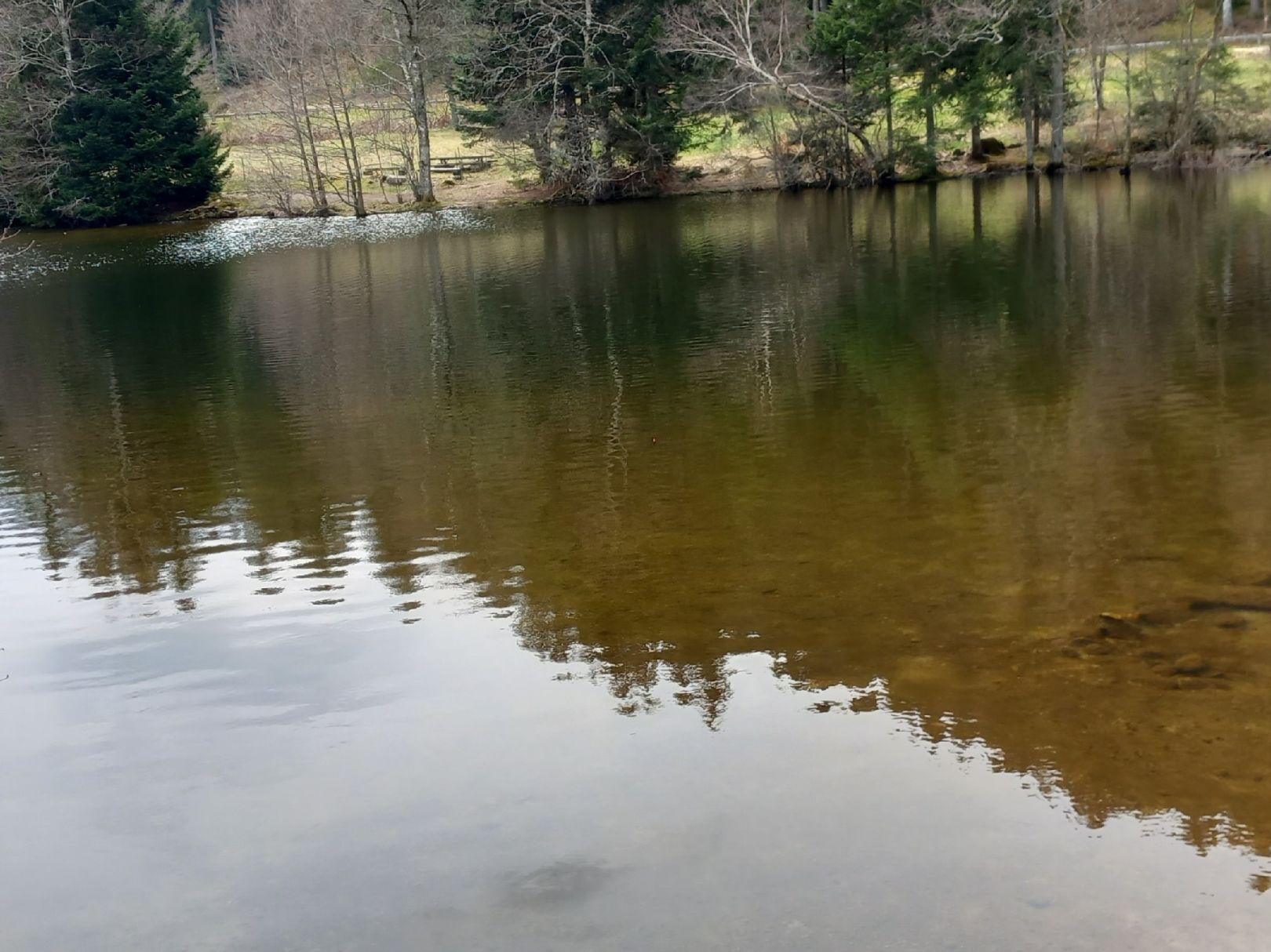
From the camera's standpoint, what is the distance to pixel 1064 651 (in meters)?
7.29

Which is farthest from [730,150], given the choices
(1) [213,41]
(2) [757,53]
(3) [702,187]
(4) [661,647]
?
(4) [661,647]

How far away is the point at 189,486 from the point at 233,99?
62.8 metres

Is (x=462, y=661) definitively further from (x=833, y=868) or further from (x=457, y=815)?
(x=833, y=868)

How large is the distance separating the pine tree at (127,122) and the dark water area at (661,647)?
34.8 metres

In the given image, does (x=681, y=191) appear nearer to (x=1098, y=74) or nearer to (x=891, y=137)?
(x=891, y=137)

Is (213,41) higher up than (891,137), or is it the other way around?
(213,41)

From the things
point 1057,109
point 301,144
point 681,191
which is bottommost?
point 681,191

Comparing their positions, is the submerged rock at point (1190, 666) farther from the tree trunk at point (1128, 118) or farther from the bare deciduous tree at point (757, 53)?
the bare deciduous tree at point (757, 53)

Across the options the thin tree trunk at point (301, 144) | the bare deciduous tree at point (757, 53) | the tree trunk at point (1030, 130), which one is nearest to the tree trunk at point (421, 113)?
the thin tree trunk at point (301, 144)

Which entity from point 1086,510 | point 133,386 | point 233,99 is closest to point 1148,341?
point 1086,510

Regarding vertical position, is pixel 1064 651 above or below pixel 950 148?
below

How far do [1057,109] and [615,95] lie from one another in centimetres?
1652

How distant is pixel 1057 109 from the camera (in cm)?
4478

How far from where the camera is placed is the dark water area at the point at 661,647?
545 centimetres
